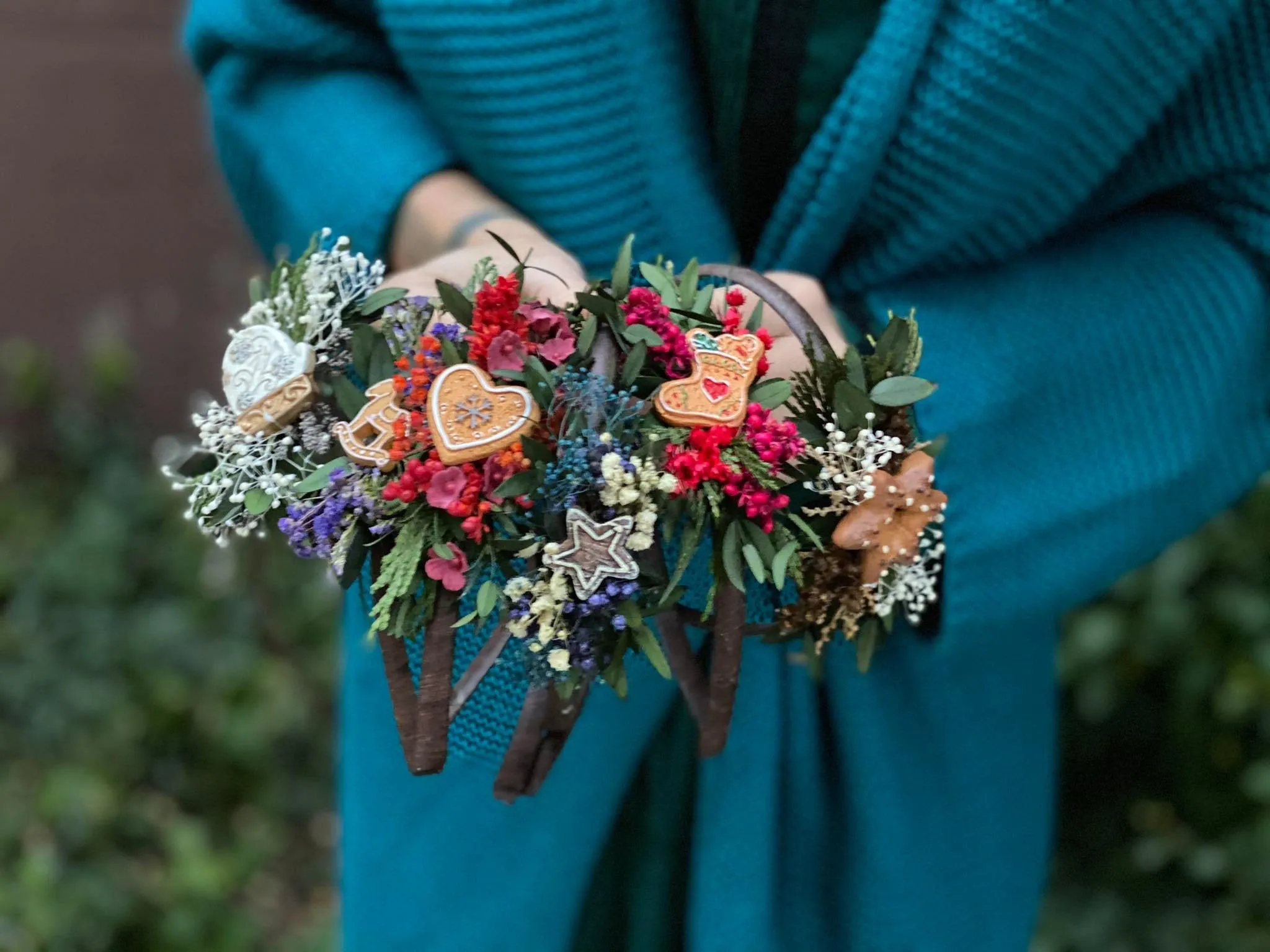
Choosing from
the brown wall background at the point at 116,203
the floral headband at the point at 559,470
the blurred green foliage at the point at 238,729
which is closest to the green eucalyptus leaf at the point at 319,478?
the floral headband at the point at 559,470

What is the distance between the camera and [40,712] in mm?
1812

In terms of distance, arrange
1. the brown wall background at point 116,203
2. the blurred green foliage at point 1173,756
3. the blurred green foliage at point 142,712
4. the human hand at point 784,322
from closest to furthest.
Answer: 1. the human hand at point 784,322
2. the blurred green foliage at point 1173,756
3. the blurred green foliage at point 142,712
4. the brown wall background at point 116,203

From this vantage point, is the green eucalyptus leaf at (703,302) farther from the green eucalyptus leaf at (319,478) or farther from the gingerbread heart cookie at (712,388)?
the green eucalyptus leaf at (319,478)

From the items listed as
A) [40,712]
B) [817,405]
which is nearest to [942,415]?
[817,405]

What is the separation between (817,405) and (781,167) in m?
0.24

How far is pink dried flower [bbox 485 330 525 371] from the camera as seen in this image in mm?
482

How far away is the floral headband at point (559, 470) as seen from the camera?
0.48 metres

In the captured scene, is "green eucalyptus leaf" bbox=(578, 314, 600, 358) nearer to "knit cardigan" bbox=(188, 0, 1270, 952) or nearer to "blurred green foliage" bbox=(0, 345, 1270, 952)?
"knit cardigan" bbox=(188, 0, 1270, 952)

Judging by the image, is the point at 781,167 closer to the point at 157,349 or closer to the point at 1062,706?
the point at 1062,706

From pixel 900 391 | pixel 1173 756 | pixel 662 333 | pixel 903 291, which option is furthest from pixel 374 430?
pixel 1173 756

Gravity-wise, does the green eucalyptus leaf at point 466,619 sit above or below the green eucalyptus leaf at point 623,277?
below

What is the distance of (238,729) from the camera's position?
179 centimetres

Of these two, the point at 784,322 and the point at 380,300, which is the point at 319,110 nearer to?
the point at 380,300

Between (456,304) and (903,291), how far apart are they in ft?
0.97
